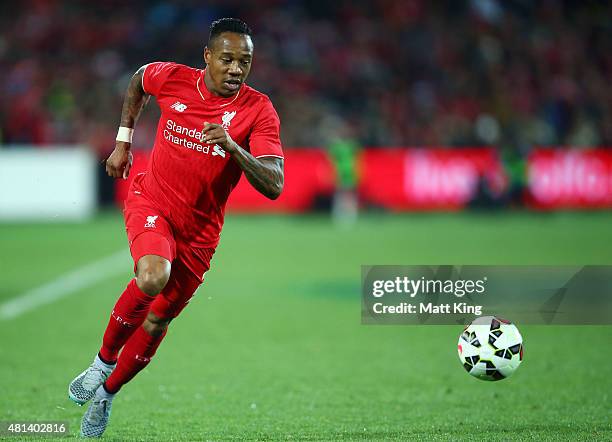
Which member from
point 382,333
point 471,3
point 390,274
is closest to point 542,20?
point 471,3

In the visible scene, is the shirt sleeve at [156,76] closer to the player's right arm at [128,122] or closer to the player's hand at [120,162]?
the player's right arm at [128,122]

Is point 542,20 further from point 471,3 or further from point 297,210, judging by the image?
point 297,210

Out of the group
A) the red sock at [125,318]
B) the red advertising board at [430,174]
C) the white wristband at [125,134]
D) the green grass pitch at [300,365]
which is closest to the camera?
the red sock at [125,318]

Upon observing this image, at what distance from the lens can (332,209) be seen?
2219 cm

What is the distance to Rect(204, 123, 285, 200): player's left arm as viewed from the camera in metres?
4.73

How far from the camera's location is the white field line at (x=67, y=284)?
34.2 ft

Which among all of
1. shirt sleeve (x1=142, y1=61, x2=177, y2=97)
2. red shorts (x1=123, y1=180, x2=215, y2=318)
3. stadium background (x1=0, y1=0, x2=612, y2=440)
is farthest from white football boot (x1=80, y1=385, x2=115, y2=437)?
shirt sleeve (x1=142, y1=61, x2=177, y2=97)

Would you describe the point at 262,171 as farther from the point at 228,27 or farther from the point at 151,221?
the point at 228,27

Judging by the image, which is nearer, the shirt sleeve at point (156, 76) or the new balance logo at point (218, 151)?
the new balance logo at point (218, 151)

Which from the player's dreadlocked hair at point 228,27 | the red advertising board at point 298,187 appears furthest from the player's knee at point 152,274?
the red advertising board at point 298,187

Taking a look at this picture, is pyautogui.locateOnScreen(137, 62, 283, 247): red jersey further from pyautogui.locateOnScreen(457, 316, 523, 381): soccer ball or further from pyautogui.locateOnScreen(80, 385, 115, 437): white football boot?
pyautogui.locateOnScreen(457, 316, 523, 381): soccer ball

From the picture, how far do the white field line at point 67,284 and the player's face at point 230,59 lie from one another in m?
5.38

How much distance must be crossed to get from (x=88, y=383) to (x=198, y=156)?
1.36m

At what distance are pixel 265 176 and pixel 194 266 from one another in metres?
0.78
